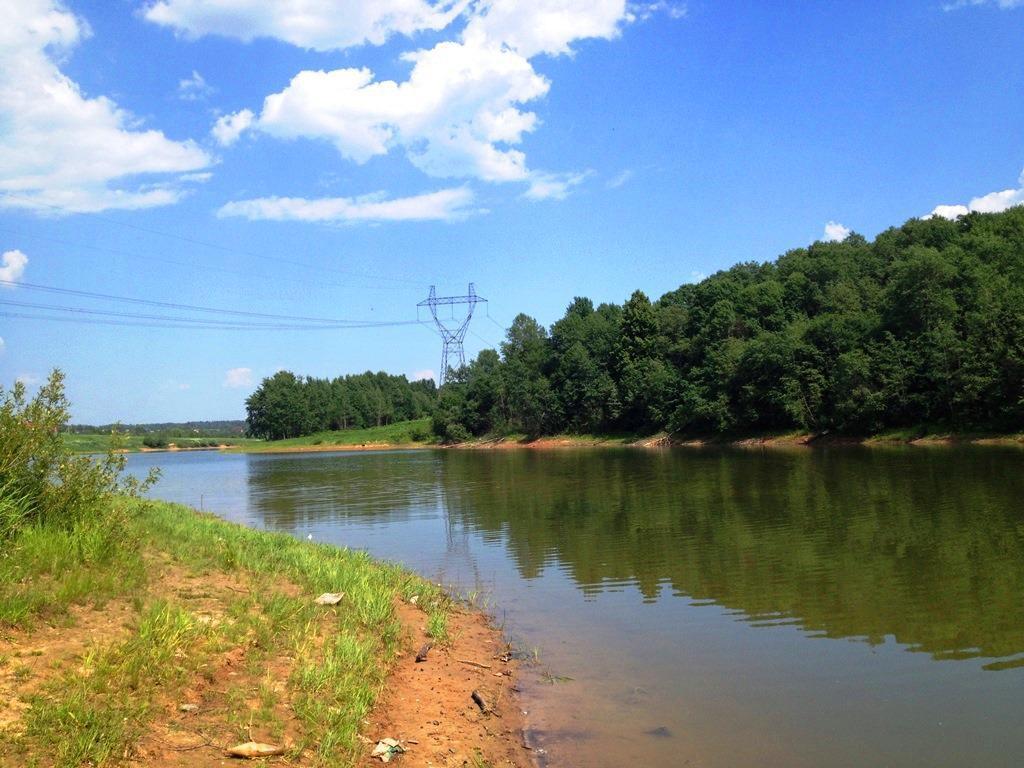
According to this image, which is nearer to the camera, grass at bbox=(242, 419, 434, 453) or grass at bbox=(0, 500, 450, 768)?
grass at bbox=(0, 500, 450, 768)

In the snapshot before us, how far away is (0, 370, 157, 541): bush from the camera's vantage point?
936 cm

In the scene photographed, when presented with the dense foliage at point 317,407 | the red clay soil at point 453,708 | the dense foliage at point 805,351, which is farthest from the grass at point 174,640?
the dense foliage at point 317,407

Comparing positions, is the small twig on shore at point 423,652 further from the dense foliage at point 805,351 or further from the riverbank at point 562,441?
the dense foliage at point 805,351

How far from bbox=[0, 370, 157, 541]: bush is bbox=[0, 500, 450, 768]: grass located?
1.08 feet

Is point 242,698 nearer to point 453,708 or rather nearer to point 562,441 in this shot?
point 453,708

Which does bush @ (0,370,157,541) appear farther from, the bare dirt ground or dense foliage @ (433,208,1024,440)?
dense foliage @ (433,208,1024,440)

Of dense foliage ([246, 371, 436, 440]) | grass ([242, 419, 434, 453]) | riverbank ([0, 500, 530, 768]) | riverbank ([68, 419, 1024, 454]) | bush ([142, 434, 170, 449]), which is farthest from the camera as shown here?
dense foliage ([246, 371, 436, 440])

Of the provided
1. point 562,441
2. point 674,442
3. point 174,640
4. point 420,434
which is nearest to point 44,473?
point 174,640

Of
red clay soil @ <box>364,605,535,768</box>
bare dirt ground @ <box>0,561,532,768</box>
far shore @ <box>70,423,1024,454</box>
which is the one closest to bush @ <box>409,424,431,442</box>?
far shore @ <box>70,423,1024,454</box>

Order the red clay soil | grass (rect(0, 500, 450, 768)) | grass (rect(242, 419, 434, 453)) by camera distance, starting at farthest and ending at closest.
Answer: grass (rect(242, 419, 434, 453)) < the red clay soil < grass (rect(0, 500, 450, 768))

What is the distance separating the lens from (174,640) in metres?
7.64

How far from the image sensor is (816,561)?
16.7 meters

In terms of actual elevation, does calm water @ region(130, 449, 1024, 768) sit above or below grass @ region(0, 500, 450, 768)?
below

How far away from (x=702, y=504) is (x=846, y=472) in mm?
14181
